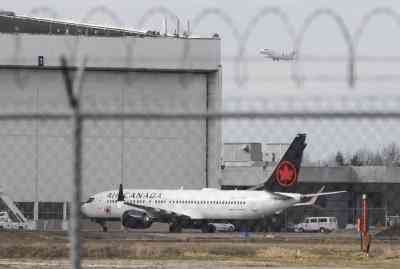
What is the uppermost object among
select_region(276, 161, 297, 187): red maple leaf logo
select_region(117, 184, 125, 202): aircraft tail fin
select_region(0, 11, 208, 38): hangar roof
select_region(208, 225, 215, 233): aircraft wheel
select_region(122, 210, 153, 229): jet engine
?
select_region(0, 11, 208, 38): hangar roof

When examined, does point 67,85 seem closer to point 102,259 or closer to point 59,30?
point 102,259

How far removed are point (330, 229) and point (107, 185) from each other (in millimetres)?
16573

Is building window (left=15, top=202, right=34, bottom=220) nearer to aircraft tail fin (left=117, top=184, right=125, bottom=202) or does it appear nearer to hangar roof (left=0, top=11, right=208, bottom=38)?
aircraft tail fin (left=117, top=184, right=125, bottom=202)

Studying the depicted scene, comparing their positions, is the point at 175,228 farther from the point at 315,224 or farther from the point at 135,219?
the point at 315,224

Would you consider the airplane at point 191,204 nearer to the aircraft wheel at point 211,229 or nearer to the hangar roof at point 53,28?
the aircraft wheel at point 211,229

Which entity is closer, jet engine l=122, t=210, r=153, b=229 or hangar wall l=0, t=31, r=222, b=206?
hangar wall l=0, t=31, r=222, b=206

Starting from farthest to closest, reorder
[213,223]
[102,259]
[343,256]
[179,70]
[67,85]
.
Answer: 1. [179,70]
2. [213,223]
3. [343,256]
4. [102,259]
5. [67,85]

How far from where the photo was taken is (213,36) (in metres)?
82.2

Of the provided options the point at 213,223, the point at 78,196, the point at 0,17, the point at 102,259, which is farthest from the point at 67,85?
the point at 0,17

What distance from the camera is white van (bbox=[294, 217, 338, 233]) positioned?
72688 millimetres

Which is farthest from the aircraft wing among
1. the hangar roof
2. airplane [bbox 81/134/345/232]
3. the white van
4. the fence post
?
the fence post

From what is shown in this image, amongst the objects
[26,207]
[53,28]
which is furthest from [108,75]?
[26,207]

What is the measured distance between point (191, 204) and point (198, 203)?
0.44 metres

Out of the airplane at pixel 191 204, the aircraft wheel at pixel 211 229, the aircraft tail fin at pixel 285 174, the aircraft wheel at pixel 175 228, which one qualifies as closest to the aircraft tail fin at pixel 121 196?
the airplane at pixel 191 204
